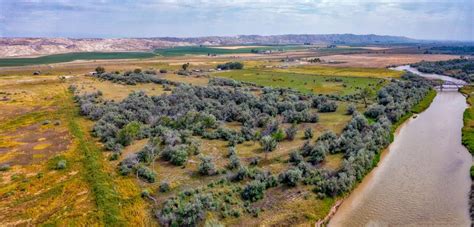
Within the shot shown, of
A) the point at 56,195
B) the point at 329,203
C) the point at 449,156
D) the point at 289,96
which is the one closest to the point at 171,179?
the point at 56,195

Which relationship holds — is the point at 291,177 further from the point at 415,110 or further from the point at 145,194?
the point at 415,110

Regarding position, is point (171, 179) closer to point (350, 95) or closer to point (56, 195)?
point (56, 195)

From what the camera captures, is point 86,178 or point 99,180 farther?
point 86,178

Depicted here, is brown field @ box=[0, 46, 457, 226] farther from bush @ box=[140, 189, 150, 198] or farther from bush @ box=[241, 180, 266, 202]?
bush @ box=[241, 180, 266, 202]

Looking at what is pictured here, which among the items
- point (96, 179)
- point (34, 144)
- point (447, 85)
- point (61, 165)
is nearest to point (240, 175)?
point (96, 179)

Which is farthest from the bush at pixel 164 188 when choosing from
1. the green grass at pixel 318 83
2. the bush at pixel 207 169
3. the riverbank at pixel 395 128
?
the green grass at pixel 318 83

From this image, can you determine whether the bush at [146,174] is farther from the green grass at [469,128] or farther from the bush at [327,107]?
the green grass at [469,128]
